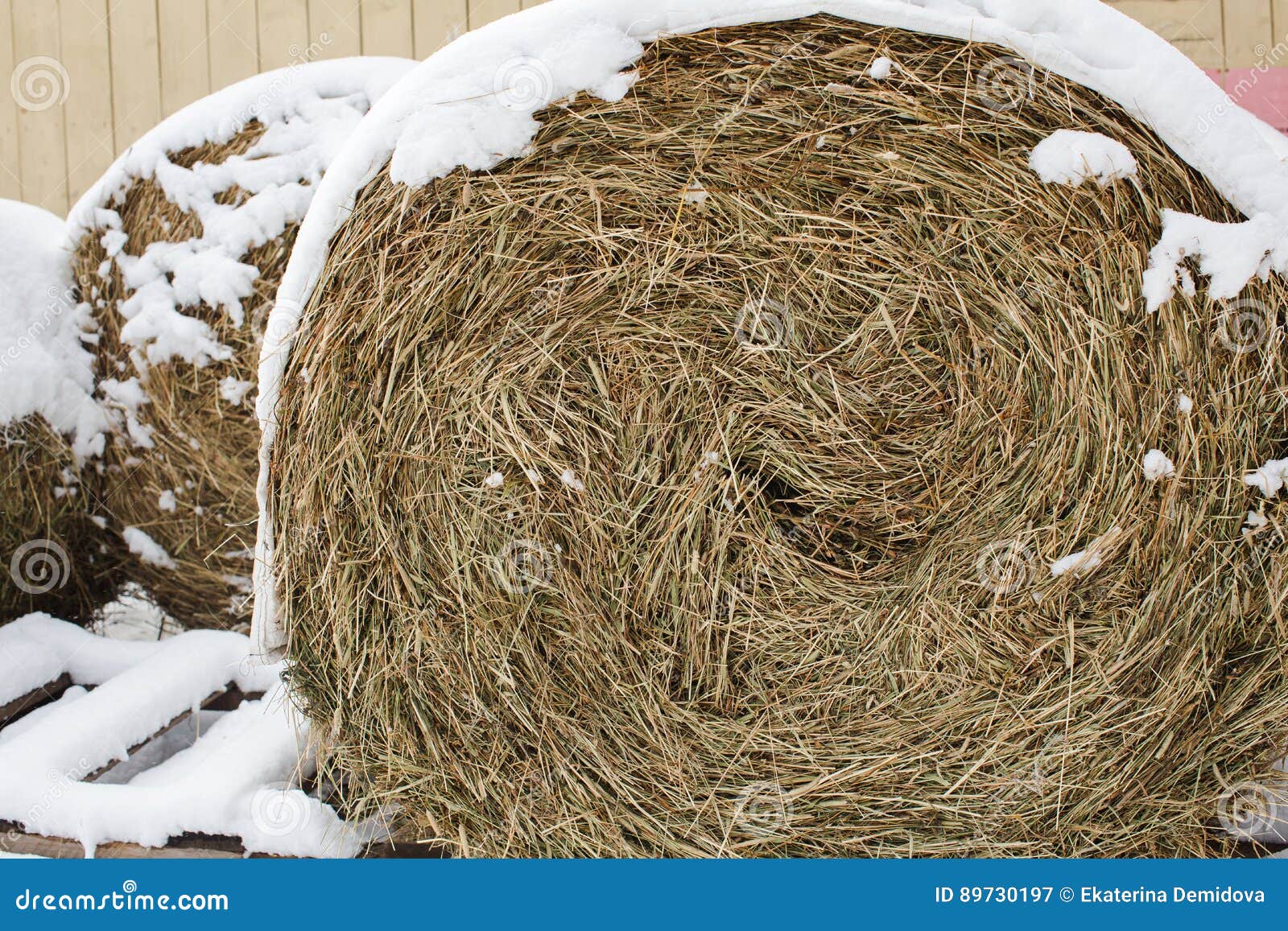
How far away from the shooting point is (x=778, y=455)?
1.11 meters

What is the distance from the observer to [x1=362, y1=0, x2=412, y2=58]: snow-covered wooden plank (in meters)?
2.78

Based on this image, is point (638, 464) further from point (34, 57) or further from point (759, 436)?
point (34, 57)

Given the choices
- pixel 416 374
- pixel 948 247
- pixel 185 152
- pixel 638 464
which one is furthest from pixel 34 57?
pixel 948 247

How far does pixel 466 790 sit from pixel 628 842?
224 millimetres

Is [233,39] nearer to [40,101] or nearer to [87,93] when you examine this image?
[87,93]

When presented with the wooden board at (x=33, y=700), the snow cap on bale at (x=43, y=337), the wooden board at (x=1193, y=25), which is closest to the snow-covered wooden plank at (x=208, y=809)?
the wooden board at (x=33, y=700)

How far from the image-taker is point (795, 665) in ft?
3.67

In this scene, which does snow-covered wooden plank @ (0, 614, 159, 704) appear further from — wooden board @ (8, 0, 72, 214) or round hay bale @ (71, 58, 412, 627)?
wooden board @ (8, 0, 72, 214)

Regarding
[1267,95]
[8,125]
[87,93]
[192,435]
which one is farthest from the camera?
[8,125]

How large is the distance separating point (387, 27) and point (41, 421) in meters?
1.74

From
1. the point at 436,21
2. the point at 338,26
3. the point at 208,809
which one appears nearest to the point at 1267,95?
the point at 436,21

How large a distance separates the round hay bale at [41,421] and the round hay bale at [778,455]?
2.79 feet

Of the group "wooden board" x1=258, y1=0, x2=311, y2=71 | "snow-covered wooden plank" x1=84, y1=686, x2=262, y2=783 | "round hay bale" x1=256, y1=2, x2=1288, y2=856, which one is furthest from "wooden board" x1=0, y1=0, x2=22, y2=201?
"round hay bale" x1=256, y1=2, x2=1288, y2=856

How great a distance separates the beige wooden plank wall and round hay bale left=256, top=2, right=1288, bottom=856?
1999mm
